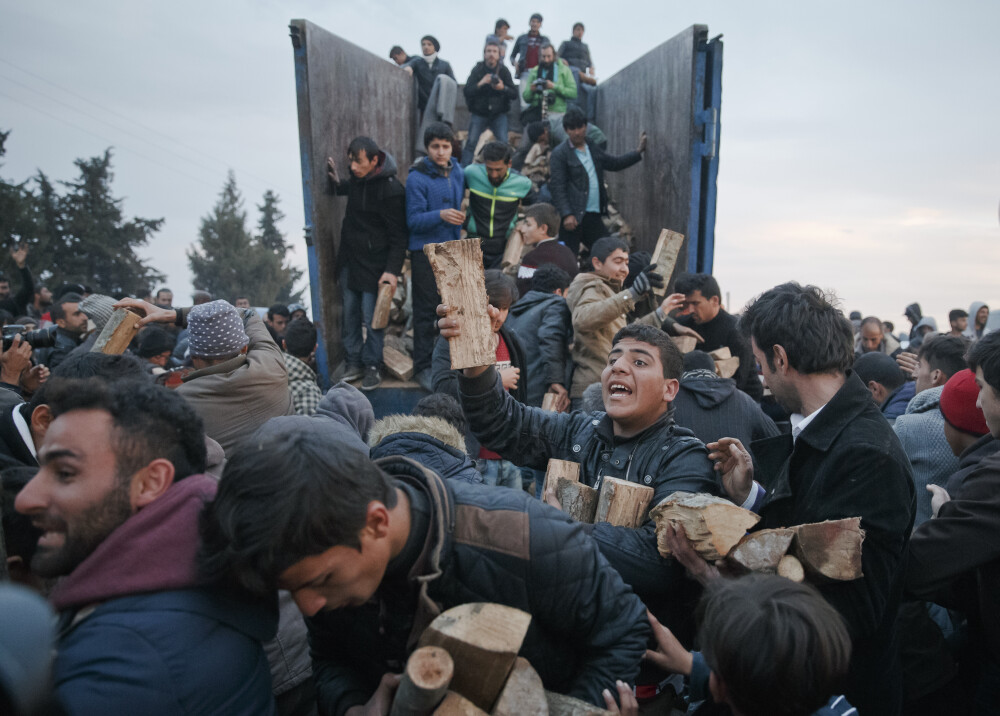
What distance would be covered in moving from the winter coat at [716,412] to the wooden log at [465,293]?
1370 mm

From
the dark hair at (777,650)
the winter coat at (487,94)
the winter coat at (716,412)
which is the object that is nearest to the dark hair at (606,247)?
the winter coat at (716,412)

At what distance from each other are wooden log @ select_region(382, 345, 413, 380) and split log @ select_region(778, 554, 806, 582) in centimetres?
431

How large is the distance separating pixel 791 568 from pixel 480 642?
0.97 meters

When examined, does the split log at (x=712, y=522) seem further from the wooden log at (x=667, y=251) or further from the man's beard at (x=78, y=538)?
the wooden log at (x=667, y=251)

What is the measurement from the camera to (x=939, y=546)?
2020 mm

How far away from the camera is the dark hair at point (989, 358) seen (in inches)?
87.6

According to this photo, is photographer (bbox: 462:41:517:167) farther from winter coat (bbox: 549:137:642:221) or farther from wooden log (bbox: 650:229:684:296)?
wooden log (bbox: 650:229:684:296)

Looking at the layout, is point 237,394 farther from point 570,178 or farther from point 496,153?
point 570,178

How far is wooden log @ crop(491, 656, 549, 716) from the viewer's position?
1.37 m

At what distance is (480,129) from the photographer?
348 inches

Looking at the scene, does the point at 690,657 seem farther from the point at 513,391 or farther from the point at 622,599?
the point at 513,391

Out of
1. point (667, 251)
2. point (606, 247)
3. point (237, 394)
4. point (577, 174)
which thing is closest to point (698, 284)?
point (667, 251)

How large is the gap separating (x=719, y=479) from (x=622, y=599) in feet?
2.88

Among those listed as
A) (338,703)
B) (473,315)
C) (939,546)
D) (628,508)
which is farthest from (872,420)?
(338,703)
